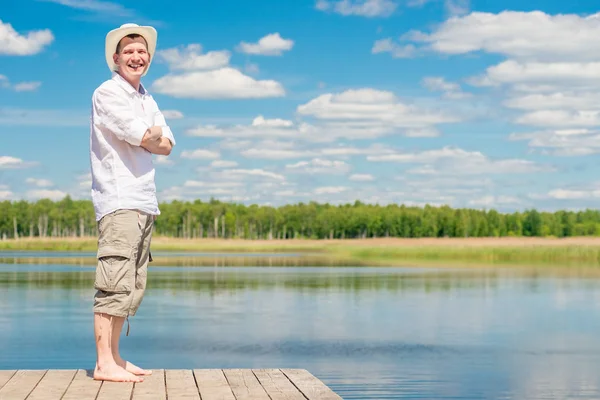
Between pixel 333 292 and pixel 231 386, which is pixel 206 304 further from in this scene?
pixel 231 386

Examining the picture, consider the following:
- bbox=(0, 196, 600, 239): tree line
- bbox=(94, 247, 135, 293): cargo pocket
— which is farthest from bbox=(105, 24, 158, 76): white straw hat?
bbox=(0, 196, 600, 239): tree line

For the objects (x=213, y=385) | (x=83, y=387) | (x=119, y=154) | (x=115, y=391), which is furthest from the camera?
(x=119, y=154)

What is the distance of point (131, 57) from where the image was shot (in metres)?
6.31

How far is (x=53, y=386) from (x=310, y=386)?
170 cm

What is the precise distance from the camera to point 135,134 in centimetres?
601

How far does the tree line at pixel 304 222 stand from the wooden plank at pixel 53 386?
414ft

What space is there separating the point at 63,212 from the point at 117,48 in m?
142

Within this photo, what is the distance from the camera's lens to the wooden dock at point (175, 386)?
5.64 metres

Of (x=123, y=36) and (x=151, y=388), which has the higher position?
(x=123, y=36)

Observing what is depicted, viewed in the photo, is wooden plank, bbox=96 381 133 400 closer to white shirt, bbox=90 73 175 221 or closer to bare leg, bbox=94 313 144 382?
bare leg, bbox=94 313 144 382

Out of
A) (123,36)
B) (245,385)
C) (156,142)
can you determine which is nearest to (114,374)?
(245,385)

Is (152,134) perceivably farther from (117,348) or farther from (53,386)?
(53,386)

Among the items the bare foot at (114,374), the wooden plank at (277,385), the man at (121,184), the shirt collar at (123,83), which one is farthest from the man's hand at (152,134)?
the wooden plank at (277,385)

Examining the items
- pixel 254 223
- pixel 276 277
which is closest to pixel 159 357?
pixel 276 277
